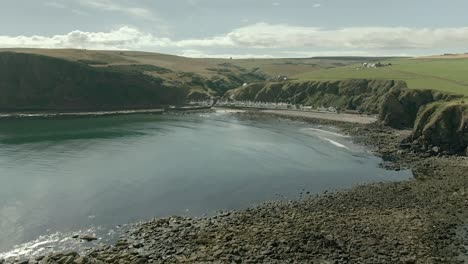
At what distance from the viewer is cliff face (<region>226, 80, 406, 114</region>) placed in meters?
157

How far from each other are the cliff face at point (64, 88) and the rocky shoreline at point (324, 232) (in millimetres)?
137853

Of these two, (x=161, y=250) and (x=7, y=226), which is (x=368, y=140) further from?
(x=7, y=226)

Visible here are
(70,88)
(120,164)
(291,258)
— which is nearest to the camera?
(291,258)

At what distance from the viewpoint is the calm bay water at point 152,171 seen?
5778 cm

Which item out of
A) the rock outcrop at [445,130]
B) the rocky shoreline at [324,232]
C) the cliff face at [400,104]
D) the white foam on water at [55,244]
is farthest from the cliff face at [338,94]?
the white foam on water at [55,244]

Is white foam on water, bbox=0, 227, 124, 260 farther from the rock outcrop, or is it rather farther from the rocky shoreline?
the rock outcrop

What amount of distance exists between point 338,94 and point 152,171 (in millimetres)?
114992

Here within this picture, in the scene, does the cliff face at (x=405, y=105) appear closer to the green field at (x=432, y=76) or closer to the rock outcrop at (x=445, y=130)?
the green field at (x=432, y=76)

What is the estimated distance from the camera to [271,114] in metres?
162

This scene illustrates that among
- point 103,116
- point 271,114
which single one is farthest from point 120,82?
point 271,114

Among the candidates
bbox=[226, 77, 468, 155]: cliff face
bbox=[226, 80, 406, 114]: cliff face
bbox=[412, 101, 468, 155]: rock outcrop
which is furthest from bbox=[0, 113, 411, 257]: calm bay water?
bbox=[226, 80, 406, 114]: cliff face

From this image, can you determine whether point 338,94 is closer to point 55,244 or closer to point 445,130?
point 445,130

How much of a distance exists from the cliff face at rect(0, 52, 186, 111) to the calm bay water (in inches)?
1840

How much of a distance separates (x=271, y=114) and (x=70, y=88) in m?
92.2
